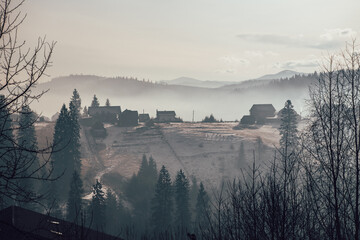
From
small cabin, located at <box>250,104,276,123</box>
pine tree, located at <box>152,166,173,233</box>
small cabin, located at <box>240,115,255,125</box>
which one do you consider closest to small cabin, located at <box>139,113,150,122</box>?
small cabin, located at <box>240,115,255,125</box>

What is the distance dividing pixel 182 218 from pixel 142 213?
11.3 m

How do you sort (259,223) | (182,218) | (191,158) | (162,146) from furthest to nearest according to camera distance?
(162,146), (191,158), (182,218), (259,223)

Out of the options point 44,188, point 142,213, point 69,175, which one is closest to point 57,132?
point 69,175

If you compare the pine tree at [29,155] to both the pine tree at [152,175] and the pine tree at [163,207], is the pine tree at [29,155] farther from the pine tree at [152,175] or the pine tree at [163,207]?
the pine tree at [152,175]

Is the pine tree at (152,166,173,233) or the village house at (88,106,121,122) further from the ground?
the village house at (88,106,121,122)

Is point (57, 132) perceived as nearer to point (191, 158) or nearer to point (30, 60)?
point (191, 158)

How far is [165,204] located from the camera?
51906mm

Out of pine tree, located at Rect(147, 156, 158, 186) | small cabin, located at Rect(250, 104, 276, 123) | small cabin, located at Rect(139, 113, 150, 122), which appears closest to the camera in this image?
pine tree, located at Rect(147, 156, 158, 186)

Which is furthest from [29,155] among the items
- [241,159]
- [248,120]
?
[248,120]

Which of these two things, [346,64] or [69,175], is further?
[69,175]

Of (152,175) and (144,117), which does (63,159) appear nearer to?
(152,175)

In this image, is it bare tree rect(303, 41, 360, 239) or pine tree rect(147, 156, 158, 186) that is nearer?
bare tree rect(303, 41, 360, 239)

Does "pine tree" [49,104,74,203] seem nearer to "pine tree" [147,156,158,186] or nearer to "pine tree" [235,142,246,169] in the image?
"pine tree" [147,156,158,186]

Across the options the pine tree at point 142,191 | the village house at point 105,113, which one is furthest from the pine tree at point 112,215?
the village house at point 105,113
